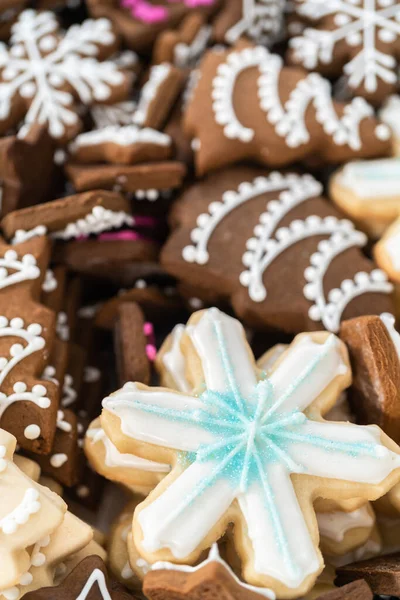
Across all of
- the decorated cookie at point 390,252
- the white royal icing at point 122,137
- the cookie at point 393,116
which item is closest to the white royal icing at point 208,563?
the decorated cookie at point 390,252

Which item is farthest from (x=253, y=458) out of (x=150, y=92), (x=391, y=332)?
(x=150, y=92)

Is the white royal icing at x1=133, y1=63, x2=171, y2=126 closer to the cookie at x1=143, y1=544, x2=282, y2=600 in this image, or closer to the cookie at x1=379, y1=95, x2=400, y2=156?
the cookie at x1=379, y1=95, x2=400, y2=156

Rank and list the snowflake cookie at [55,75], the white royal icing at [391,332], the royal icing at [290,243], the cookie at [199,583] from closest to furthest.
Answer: the cookie at [199,583] < the white royal icing at [391,332] < the royal icing at [290,243] < the snowflake cookie at [55,75]

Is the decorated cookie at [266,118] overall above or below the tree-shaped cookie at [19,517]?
above

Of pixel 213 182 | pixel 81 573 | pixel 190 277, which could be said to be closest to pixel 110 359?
pixel 190 277

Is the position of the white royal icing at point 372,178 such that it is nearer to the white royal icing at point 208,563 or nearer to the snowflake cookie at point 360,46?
the snowflake cookie at point 360,46

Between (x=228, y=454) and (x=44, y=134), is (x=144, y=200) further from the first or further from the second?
(x=228, y=454)

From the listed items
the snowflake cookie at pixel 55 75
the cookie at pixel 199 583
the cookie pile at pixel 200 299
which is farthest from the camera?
the snowflake cookie at pixel 55 75
